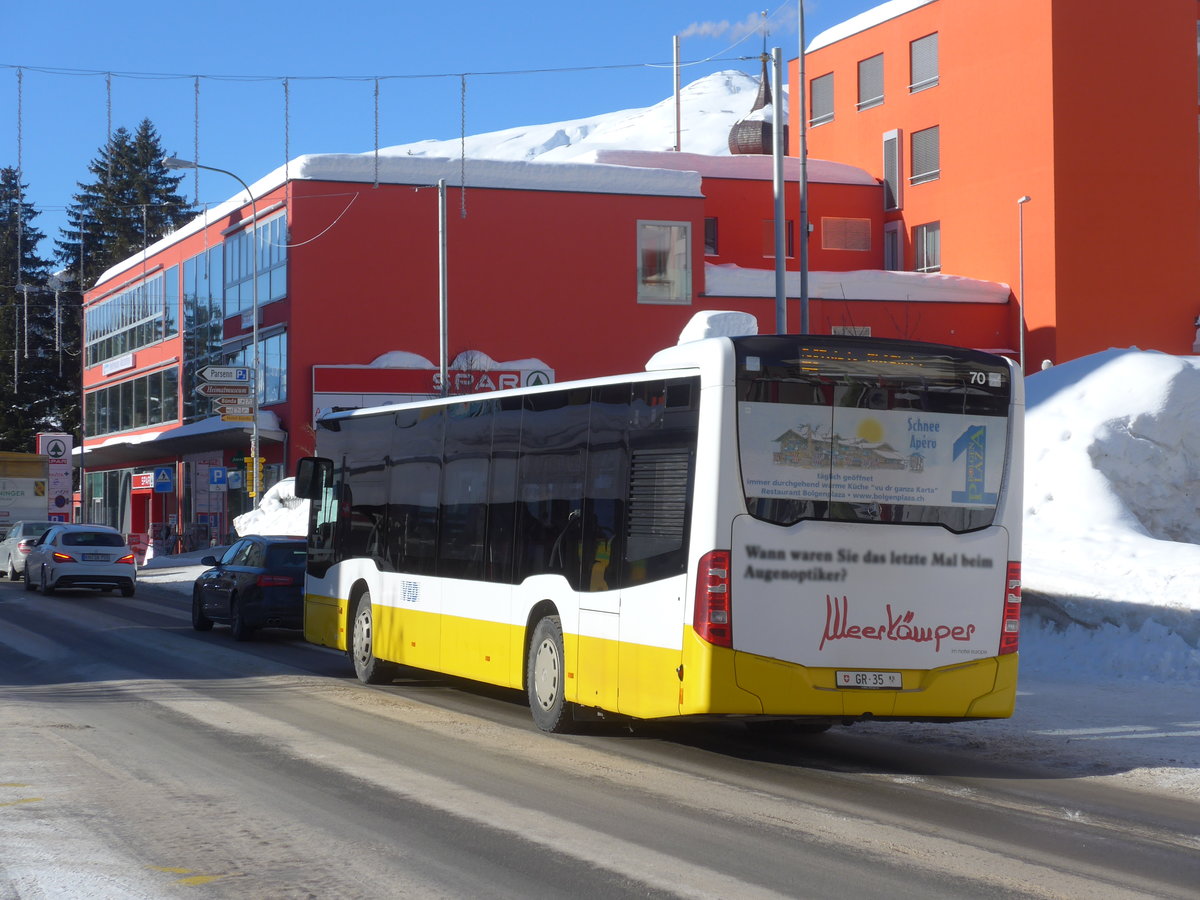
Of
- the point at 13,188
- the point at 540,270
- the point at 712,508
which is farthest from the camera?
the point at 13,188

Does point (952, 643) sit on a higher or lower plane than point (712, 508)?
lower

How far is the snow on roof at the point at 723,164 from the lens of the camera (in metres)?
56.3

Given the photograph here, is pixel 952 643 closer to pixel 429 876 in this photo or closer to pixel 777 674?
pixel 777 674

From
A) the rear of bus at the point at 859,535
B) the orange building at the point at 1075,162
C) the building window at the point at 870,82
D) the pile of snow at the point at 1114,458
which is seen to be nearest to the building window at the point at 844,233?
the orange building at the point at 1075,162

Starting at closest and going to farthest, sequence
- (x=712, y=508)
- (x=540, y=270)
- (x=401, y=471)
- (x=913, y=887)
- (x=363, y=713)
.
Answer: (x=913, y=887), (x=712, y=508), (x=363, y=713), (x=401, y=471), (x=540, y=270)

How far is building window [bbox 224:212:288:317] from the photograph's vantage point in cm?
4925

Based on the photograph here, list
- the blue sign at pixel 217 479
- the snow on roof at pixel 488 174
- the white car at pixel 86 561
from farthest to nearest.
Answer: the snow on roof at pixel 488 174 < the blue sign at pixel 217 479 < the white car at pixel 86 561

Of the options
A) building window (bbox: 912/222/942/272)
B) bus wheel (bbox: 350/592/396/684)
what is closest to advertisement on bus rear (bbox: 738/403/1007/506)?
bus wheel (bbox: 350/592/396/684)

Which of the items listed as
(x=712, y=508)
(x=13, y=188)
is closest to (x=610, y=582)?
(x=712, y=508)

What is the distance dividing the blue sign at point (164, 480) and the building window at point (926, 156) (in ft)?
100

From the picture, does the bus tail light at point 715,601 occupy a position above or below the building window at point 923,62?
below

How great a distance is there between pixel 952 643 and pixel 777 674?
1361 mm

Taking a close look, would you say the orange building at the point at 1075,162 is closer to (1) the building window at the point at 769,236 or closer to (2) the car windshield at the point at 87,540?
(1) the building window at the point at 769,236

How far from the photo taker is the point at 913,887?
23.8 ft
